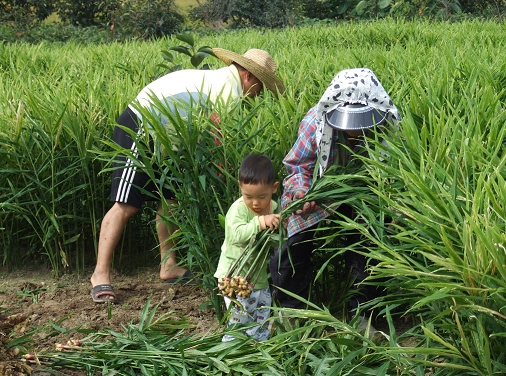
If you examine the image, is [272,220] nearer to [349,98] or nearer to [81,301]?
[349,98]

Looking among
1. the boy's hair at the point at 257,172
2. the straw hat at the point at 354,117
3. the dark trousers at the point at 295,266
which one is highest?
the straw hat at the point at 354,117

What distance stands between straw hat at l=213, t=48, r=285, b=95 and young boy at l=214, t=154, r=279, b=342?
99cm

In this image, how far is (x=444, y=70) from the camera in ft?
13.8

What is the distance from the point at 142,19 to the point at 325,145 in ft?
31.3

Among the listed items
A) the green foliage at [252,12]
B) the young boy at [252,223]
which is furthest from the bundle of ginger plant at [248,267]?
the green foliage at [252,12]

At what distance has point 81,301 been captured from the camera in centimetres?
389

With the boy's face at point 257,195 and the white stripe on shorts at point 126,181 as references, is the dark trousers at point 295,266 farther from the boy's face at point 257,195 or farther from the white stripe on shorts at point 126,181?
the white stripe on shorts at point 126,181

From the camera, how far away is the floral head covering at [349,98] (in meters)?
2.94

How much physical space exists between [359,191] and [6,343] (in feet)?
4.57

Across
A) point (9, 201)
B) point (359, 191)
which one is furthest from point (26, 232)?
point (359, 191)

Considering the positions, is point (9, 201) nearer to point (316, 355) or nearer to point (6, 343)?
point (6, 343)

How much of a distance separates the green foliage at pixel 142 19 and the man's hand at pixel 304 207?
9.31 m

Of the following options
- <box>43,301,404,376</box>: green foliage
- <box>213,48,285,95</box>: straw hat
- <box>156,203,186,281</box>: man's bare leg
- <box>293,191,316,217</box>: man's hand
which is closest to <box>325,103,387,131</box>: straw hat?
<box>293,191,316,217</box>: man's hand

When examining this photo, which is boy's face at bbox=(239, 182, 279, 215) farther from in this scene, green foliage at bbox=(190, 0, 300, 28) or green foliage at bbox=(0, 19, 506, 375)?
green foliage at bbox=(190, 0, 300, 28)
